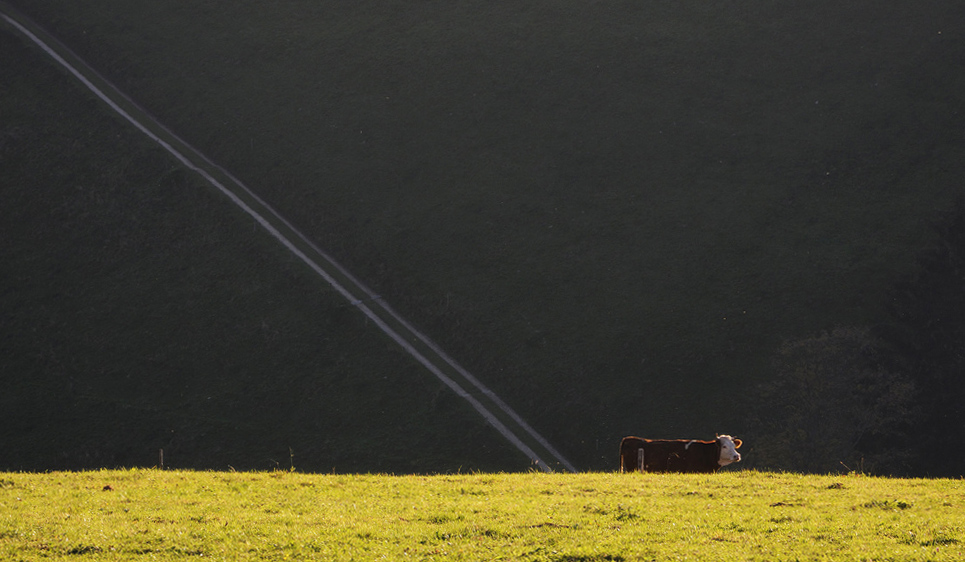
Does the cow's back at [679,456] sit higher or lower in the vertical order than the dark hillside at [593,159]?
lower

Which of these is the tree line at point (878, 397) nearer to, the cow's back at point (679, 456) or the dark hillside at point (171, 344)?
the dark hillside at point (171, 344)

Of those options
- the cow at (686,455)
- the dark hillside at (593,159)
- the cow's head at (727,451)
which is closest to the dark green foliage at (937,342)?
the dark hillside at (593,159)

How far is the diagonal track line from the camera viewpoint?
125 feet

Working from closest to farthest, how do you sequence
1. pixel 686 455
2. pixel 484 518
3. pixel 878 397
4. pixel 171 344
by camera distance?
pixel 484 518
pixel 686 455
pixel 878 397
pixel 171 344

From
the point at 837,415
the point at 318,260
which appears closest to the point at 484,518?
the point at 837,415

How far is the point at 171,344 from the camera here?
45125 mm

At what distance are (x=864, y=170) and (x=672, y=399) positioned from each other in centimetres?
2156

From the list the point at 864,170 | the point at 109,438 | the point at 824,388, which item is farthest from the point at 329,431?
the point at 864,170

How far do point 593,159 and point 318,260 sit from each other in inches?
754

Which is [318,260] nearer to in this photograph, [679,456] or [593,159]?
[593,159]

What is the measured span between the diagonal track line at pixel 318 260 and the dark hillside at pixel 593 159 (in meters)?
0.91

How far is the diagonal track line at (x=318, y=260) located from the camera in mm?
38062

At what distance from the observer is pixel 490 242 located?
163ft

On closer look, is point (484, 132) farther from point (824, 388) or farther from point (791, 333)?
point (824, 388)
